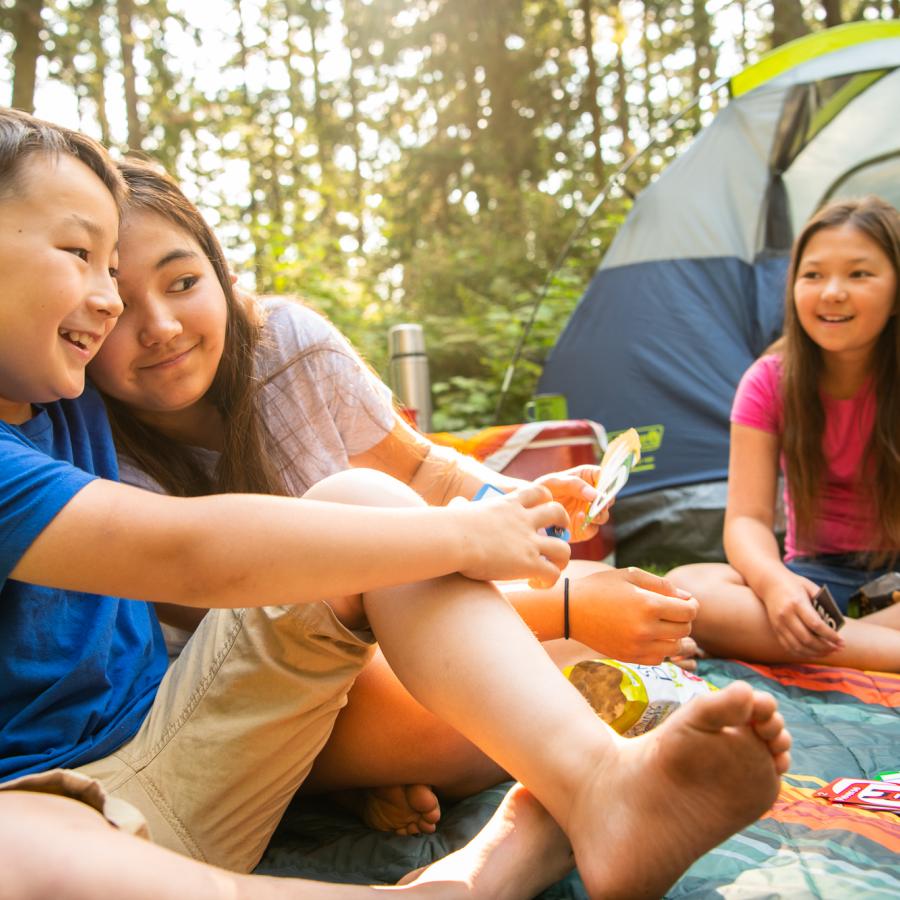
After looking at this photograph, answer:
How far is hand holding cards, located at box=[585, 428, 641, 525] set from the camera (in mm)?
1115

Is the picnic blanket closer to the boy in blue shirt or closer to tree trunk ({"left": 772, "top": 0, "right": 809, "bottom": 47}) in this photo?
the boy in blue shirt

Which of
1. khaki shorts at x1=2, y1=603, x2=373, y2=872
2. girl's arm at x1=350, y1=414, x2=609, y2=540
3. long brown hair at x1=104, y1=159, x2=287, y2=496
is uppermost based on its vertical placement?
long brown hair at x1=104, y1=159, x2=287, y2=496

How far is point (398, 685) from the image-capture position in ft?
3.53

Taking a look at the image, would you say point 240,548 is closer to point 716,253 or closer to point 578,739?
point 578,739

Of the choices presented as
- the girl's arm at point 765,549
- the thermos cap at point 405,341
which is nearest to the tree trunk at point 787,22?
the thermos cap at point 405,341

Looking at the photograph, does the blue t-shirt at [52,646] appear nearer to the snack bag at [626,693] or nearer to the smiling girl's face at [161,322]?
the smiling girl's face at [161,322]

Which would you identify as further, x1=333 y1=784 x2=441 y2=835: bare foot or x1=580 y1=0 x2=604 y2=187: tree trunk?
x1=580 y1=0 x2=604 y2=187: tree trunk

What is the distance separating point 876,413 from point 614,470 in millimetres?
1075

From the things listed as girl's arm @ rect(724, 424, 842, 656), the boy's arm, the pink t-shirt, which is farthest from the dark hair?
the pink t-shirt

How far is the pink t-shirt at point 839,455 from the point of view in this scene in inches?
76.9

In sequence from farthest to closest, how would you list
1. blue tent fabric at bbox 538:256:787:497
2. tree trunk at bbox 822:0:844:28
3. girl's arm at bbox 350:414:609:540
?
tree trunk at bbox 822:0:844:28
blue tent fabric at bbox 538:256:787:497
girl's arm at bbox 350:414:609:540

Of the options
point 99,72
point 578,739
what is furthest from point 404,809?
point 99,72

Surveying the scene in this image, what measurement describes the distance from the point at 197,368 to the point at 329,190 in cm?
683

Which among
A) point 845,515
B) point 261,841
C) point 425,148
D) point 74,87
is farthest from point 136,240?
point 74,87
